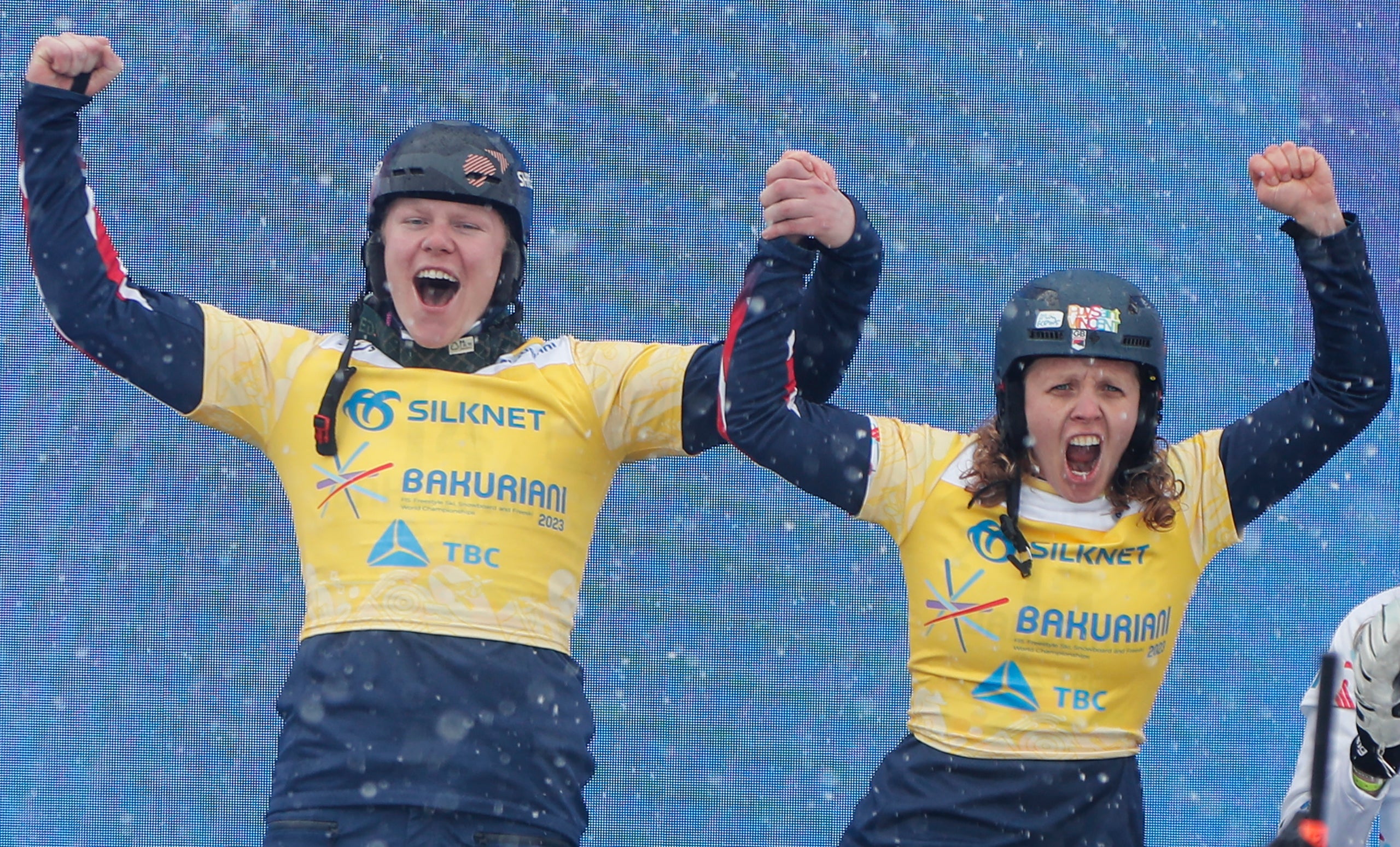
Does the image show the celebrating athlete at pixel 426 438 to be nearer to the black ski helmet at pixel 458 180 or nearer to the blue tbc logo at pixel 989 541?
the black ski helmet at pixel 458 180

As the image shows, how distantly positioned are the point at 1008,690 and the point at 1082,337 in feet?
2.12

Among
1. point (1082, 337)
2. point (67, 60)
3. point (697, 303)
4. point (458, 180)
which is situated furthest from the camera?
point (697, 303)

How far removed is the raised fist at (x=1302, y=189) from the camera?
325 cm

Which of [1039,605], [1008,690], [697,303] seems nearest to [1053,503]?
[1039,605]

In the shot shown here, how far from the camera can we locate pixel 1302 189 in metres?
3.25

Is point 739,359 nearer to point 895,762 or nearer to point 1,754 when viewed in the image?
point 895,762

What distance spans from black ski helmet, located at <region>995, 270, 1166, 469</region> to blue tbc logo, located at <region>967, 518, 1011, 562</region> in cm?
17

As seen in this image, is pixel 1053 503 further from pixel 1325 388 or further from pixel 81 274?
pixel 81 274

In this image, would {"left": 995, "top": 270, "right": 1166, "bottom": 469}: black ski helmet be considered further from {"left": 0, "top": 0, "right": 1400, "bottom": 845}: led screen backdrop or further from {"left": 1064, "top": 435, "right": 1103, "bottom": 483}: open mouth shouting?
{"left": 0, "top": 0, "right": 1400, "bottom": 845}: led screen backdrop

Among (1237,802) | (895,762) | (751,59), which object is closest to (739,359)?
(895,762)

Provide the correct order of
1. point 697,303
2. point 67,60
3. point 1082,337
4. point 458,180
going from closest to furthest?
point 67,60
point 1082,337
point 458,180
point 697,303

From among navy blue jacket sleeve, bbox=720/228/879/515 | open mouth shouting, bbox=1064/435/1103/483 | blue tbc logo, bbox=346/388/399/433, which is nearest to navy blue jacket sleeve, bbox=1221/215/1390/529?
open mouth shouting, bbox=1064/435/1103/483

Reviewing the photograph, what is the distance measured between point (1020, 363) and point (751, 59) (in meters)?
2.33

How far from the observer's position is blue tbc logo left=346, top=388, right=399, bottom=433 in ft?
11.1
